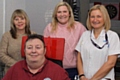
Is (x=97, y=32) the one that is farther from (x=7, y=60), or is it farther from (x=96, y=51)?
(x=7, y=60)

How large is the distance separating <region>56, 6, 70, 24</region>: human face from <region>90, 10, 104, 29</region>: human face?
0.34m

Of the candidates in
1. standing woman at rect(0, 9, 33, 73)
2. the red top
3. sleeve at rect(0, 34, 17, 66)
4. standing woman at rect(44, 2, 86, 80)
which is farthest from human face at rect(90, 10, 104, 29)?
sleeve at rect(0, 34, 17, 66)

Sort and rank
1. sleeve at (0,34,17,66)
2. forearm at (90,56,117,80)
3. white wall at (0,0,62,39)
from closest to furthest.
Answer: forearm at (90,56,117,80), sleeve at (0,34,17,66), white wall at (0,0,62,39)

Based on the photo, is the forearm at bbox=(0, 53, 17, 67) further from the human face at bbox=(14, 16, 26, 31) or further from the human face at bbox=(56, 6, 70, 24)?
the human face at bbox=(56, 6, 70, 24)

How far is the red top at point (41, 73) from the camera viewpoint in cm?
254

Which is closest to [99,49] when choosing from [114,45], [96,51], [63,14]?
[96,51]

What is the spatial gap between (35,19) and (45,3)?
11.2 inches

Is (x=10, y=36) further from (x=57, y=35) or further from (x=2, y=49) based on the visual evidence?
(x=57, y=35)

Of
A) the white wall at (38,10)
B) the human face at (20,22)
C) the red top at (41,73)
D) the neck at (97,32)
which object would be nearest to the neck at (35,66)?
the red top at (41,73)

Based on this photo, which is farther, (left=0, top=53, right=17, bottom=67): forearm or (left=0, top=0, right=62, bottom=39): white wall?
(left=0, top=0, right=62, bottom=39): white wall

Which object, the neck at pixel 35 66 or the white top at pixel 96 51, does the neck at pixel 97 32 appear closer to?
the white top at pixel 96 51

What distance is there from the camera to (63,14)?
10.7 ft

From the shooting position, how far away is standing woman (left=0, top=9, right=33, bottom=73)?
3.39 m

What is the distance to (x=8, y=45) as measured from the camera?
11.3 ft
